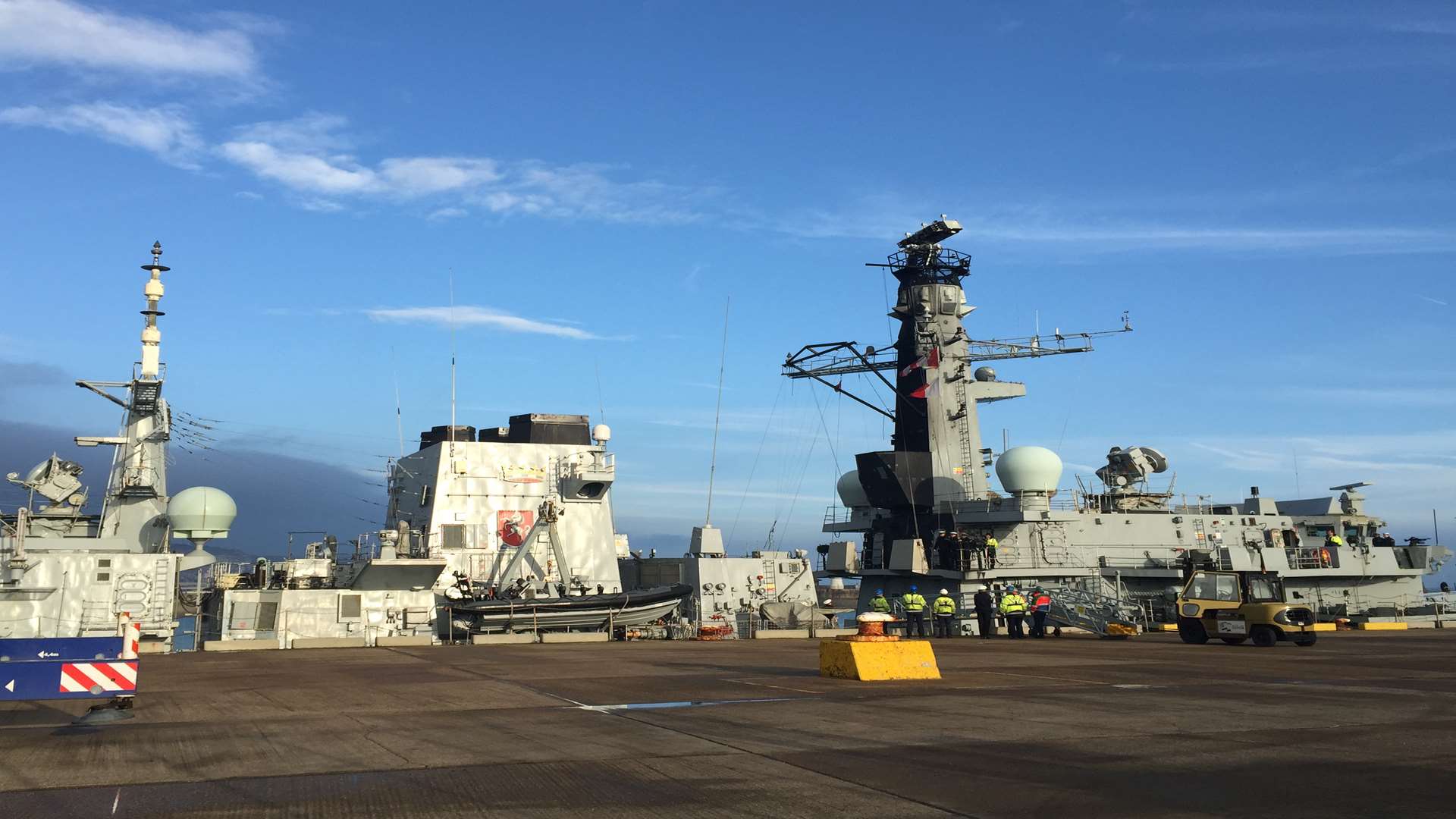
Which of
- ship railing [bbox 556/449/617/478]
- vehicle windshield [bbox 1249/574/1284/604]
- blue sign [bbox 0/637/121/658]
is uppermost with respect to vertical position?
ship railing [bbox 556/449/617/478]

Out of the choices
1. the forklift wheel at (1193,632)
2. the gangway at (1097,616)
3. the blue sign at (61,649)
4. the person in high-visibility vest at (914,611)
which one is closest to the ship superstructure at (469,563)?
the person in high-visibility vest at (914,611)

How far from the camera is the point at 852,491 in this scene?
4512 cm

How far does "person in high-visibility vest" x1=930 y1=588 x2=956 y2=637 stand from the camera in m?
27.9

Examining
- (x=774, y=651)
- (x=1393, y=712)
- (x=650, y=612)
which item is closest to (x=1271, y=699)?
(x=1393, y=712)

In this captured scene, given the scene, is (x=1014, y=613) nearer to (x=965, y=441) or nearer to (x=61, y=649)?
(x=965, y=441)

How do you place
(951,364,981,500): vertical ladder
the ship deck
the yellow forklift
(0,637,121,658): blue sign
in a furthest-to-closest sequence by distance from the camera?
(951,364,981,500): vertical ladder → the yellow forklift → (0,637,121,658): blue sign → the ship deck

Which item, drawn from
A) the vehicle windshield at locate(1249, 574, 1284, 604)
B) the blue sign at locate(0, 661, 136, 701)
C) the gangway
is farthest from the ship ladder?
the blue sign at locate(0, 661, 136, 701)

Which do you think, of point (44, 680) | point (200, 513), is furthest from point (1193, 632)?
point (200, 513)

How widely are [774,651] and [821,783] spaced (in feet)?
48.7

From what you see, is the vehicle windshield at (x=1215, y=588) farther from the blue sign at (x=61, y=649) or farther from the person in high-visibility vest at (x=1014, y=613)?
the blue sign at (x=61, y=649)

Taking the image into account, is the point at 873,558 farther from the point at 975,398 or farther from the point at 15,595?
the point at 15,595

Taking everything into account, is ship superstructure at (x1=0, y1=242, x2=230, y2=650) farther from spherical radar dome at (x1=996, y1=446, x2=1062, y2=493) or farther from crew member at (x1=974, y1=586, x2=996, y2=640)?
spherical radar dome at (x1=996, y1=446, x2=1062, y2=493)

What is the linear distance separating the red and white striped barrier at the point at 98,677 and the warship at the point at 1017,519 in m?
30.5

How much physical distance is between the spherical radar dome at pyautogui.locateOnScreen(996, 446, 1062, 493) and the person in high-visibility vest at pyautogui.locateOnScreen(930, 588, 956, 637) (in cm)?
851
